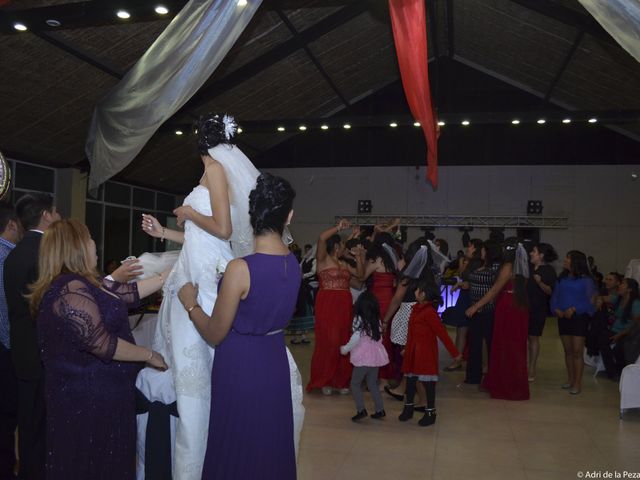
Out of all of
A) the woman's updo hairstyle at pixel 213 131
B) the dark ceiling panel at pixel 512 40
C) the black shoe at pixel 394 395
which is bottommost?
the black shoe at pixel 394 395

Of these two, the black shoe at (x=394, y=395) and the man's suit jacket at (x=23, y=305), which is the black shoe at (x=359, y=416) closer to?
the black shoe at (x=394, y=395)

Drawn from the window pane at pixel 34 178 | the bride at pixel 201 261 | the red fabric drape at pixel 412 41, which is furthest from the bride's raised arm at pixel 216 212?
the window pane at pixel 34 178

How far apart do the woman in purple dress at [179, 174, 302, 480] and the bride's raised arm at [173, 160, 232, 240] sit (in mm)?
301

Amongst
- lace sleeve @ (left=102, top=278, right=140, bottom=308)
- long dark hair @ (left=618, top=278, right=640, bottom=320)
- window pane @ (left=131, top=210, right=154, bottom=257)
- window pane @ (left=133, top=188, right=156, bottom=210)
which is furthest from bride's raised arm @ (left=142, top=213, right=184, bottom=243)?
window pane @ (left=133, top=188, right=156, bottom=210)

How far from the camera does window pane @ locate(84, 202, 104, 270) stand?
14.0 metres

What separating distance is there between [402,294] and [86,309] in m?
3.58

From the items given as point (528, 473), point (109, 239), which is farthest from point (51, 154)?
point (528, 473)

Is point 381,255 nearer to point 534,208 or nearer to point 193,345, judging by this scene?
point 193,345

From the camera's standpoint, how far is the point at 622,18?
2.09 metres

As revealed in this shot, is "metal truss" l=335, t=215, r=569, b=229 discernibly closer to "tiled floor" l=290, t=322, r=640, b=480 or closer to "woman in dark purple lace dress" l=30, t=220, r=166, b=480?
"tiled floor" l=290, t=322, r=640, b=480

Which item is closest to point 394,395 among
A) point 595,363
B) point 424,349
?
point 424,349

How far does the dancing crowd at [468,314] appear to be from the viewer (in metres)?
5.00

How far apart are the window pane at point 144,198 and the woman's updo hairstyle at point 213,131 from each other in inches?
549

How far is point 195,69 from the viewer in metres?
2.46
